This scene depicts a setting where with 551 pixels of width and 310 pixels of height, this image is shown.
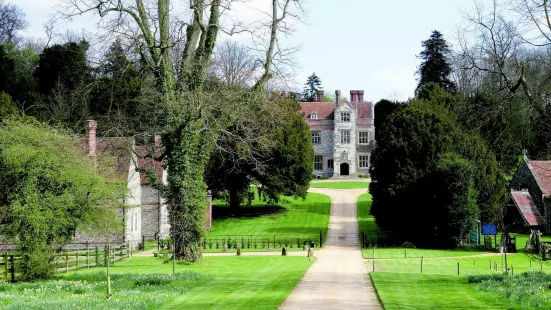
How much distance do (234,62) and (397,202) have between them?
102ft

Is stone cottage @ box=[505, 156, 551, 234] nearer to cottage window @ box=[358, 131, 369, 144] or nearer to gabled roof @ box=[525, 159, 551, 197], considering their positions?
gabled roof @ box=[525, 159, 551, 197]

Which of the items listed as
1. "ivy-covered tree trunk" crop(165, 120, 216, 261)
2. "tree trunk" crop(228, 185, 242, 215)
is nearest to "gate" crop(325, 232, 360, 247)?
"tree trunk" crop(228, 185, 242, 215)

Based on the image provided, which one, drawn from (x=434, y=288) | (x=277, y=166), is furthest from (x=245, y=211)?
(x=434, y=288)

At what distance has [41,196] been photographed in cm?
2773

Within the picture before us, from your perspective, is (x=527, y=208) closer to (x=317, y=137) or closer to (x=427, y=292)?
(x=427, y=292)

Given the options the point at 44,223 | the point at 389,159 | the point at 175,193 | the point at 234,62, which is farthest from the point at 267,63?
the point at 234,62

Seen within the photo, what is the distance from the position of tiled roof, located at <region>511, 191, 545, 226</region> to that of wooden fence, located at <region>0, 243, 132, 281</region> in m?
30.1

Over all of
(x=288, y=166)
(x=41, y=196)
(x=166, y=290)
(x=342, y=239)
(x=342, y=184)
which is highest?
(x=288, y=166)

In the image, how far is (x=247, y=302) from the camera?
66.8 feet

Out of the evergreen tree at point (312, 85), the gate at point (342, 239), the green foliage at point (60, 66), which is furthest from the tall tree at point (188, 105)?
the evergreen tree at point (312, 85)

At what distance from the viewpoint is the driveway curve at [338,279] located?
20422mm

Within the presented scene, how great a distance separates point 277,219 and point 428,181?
1811cm

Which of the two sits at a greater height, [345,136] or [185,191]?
[345,136]

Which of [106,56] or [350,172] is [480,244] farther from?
[350,172]
